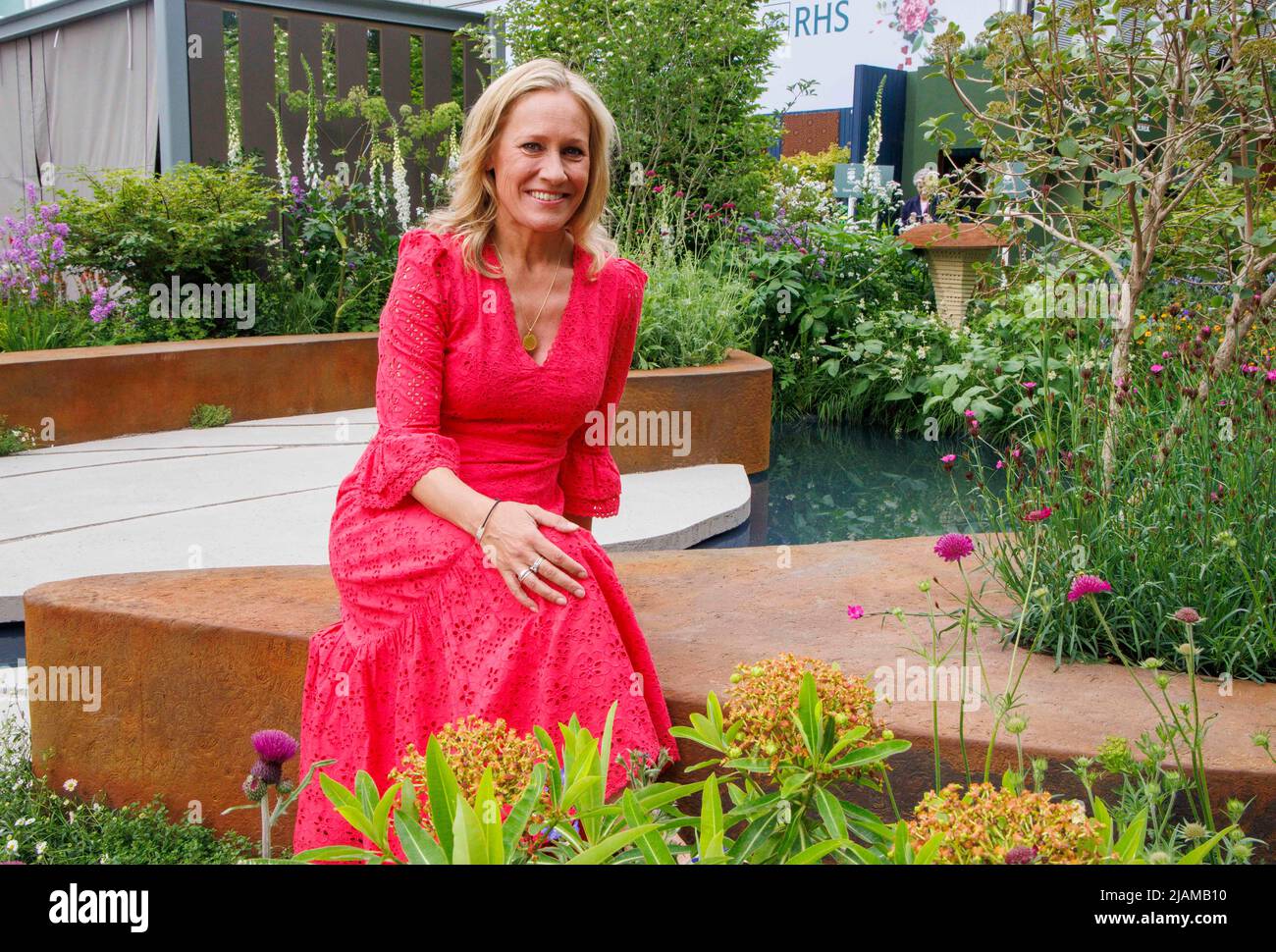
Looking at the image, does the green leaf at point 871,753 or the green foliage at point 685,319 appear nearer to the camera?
the green leaf at point 871,753

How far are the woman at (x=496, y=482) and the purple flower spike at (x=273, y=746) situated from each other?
60cm

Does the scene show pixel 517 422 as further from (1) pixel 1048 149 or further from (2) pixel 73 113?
(2) pixel 73 113

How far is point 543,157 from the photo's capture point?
2.33 metres

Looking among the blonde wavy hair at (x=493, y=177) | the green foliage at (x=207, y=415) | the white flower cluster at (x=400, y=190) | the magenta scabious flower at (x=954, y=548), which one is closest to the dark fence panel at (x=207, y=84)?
the white flower cluster at (x=400, y=190)

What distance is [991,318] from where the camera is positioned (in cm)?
770

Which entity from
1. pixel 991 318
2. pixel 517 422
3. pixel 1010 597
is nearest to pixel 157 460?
pixel 517 422

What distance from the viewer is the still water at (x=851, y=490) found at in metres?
5.11

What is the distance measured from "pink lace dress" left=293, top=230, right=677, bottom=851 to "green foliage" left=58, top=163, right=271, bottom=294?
531 centimetres

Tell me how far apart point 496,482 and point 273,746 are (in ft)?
3.52

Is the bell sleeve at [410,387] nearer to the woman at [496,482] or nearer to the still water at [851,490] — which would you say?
the woman at [496,482]

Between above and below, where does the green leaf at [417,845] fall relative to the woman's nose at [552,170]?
below

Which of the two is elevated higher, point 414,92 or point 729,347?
point 414,92
